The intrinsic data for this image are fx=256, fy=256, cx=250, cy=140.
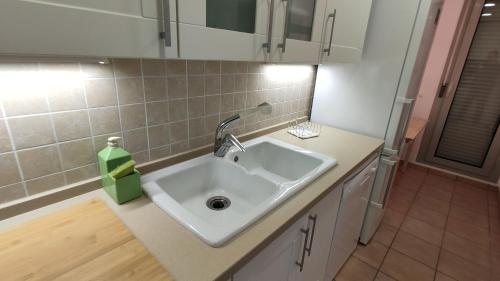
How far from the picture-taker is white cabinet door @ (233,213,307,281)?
0.77m

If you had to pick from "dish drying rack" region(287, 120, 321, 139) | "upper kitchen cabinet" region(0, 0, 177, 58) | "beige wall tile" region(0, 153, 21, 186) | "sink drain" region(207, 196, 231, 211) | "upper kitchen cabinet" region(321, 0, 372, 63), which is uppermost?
"upper kitchen cabinet" region(321, 0, 372, 63)

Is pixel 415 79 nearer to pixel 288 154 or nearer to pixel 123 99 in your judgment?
pixel 288 154

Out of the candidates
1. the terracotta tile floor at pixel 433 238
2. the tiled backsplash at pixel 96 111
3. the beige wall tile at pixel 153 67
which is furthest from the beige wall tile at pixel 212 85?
the terracotta tile floor at pixel 433 238

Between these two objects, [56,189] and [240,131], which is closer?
[56,189]

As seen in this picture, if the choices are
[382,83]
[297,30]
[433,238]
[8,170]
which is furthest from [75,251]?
[433,238]

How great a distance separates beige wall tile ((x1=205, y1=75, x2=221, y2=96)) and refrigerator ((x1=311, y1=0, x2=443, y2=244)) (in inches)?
38.6

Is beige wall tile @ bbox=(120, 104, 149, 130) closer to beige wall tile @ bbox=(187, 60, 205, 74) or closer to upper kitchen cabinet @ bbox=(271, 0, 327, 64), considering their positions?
beige wall tile @ bbox=(187, 60, 205, 74)

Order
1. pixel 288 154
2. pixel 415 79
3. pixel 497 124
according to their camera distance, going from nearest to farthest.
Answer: pixel 288 154
pixel 415 79
pixel 497 124

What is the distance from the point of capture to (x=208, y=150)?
1304 millimetres

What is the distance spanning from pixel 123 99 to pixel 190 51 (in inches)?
15.9

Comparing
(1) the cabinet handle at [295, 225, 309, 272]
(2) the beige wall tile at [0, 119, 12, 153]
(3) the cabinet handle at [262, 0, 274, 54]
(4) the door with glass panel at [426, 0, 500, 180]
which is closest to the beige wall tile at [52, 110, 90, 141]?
(2) the beige wall tile at [0, 119, 12, 153]

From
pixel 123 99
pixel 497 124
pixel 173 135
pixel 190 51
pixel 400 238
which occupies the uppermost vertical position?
pixel 190 51

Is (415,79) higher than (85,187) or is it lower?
higher

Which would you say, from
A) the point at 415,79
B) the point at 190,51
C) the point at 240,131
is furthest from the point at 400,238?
A: the point at 190,51
